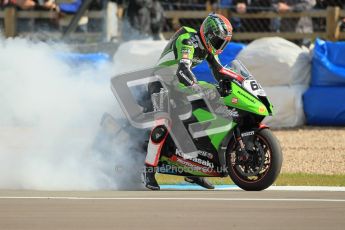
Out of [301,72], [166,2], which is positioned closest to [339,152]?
[301,72]

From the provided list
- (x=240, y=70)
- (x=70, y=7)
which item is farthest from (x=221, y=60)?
(x=240, y=70)

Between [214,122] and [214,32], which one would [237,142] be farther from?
[214,32]

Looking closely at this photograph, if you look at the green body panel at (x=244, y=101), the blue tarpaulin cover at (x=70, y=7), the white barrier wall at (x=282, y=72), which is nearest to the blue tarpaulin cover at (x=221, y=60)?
the white barrier wall at (x=282, y=72)

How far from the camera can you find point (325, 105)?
1596 cm

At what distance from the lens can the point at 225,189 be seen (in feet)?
33.7

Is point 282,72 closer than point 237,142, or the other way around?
point 237,142

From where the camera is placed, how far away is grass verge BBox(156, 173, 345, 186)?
10984mm

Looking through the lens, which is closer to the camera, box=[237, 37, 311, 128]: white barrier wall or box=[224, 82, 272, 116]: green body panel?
box=[224, 82, 272, 116]: green body panel

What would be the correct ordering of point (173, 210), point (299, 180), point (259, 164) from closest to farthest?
point (173, 210) < point (259, 164) < point (299, 180)

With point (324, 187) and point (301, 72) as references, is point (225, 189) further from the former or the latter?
point (301, 72)

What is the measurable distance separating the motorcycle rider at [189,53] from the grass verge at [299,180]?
1390 mm

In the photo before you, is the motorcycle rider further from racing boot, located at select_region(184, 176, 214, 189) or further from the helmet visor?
racing boot, located at select_region(184, 176, 214, 189)

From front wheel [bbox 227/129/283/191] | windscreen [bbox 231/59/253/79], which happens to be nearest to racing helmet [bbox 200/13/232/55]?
windscreen [bbox 231/59/253/79]

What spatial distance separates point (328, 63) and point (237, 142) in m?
6.66
